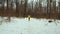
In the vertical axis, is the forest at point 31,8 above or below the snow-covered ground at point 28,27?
above

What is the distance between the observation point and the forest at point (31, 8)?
15.9ft

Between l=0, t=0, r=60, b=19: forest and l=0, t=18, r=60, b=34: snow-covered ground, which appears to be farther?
l=0, t=0, r=60, b=19: forest

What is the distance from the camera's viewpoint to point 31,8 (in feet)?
16.6

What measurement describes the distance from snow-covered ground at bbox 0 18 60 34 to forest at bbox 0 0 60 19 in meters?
0.60

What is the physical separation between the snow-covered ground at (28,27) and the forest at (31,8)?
0.60m

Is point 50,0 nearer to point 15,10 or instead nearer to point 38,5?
point 38,5

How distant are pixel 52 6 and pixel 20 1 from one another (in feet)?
4.24

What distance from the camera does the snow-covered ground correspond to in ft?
11.6

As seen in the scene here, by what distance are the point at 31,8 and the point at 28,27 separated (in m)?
1.34

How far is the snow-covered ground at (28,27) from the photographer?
3533 mm

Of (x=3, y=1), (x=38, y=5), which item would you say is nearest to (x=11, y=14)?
(x=3, y=1)

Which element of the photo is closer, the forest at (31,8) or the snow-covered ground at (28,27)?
the snow-covered ground at (28,27)

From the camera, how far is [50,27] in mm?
3939

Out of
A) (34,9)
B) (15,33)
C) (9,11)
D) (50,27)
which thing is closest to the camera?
(15,33)
